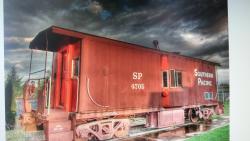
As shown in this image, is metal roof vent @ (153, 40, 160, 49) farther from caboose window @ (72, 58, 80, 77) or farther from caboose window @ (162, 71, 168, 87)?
caboose window @ (72, 58, 80, 77)

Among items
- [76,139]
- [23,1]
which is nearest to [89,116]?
[76,139]

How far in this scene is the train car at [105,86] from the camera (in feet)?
6.94

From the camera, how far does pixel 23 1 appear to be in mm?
2008

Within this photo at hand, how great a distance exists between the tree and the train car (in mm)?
107

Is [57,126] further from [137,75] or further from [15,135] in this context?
[137,75]

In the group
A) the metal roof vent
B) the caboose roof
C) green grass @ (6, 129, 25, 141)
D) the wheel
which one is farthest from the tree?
the metal roof vent

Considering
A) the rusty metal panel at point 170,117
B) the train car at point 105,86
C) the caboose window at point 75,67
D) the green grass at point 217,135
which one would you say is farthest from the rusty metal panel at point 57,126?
the green grass at point 217,135

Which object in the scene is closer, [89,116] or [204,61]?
[89,116]

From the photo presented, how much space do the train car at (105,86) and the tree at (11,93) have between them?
0.11m

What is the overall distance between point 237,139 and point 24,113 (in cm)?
219

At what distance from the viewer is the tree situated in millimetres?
1957

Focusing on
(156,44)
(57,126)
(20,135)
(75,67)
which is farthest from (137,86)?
(20,135)

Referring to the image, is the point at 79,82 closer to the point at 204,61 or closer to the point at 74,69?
the point at 74,69

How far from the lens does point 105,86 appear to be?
231 centimetres
